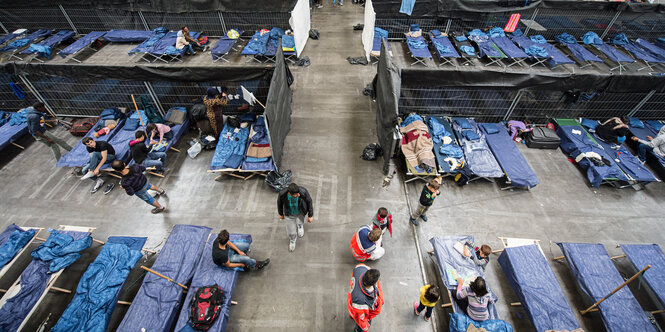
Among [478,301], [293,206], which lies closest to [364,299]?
[478,301]

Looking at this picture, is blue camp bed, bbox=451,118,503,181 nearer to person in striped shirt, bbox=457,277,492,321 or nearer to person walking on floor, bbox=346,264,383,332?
person in striped shirt, bbox=457,277,492,321

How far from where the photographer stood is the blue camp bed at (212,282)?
4422 millimetres

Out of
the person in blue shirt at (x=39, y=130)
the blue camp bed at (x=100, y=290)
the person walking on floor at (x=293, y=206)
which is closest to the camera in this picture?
the blue camp bed at (x=100, y=290)

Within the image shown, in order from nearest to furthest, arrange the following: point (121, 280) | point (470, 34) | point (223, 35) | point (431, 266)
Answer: point (121, 280)
point (431, 266)
point (470, 34)
point (223, 35)

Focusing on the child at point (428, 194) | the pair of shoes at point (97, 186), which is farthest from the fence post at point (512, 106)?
the pair of shoes at point (97, 186)

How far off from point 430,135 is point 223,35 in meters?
10.9

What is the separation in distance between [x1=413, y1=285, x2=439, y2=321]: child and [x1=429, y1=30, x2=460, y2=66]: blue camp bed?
951 cm

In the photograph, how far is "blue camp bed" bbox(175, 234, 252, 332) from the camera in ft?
14.5

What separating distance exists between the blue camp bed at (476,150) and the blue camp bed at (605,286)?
2.21 metres

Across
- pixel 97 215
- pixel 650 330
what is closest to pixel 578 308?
pixel 650 330

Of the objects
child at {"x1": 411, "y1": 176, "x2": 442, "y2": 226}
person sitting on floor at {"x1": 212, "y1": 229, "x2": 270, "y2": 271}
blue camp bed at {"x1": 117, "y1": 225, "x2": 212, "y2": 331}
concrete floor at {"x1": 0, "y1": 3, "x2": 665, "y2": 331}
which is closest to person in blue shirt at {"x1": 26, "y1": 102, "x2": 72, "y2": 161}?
concrete floor at {"x1": 0, "y1": 3, "x2": 665, "y2": 331}

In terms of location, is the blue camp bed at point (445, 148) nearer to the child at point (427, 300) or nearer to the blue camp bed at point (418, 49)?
the child at point (427, 300)

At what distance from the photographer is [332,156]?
7758 mm

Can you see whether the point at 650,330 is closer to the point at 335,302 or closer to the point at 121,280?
the point at 335,302
